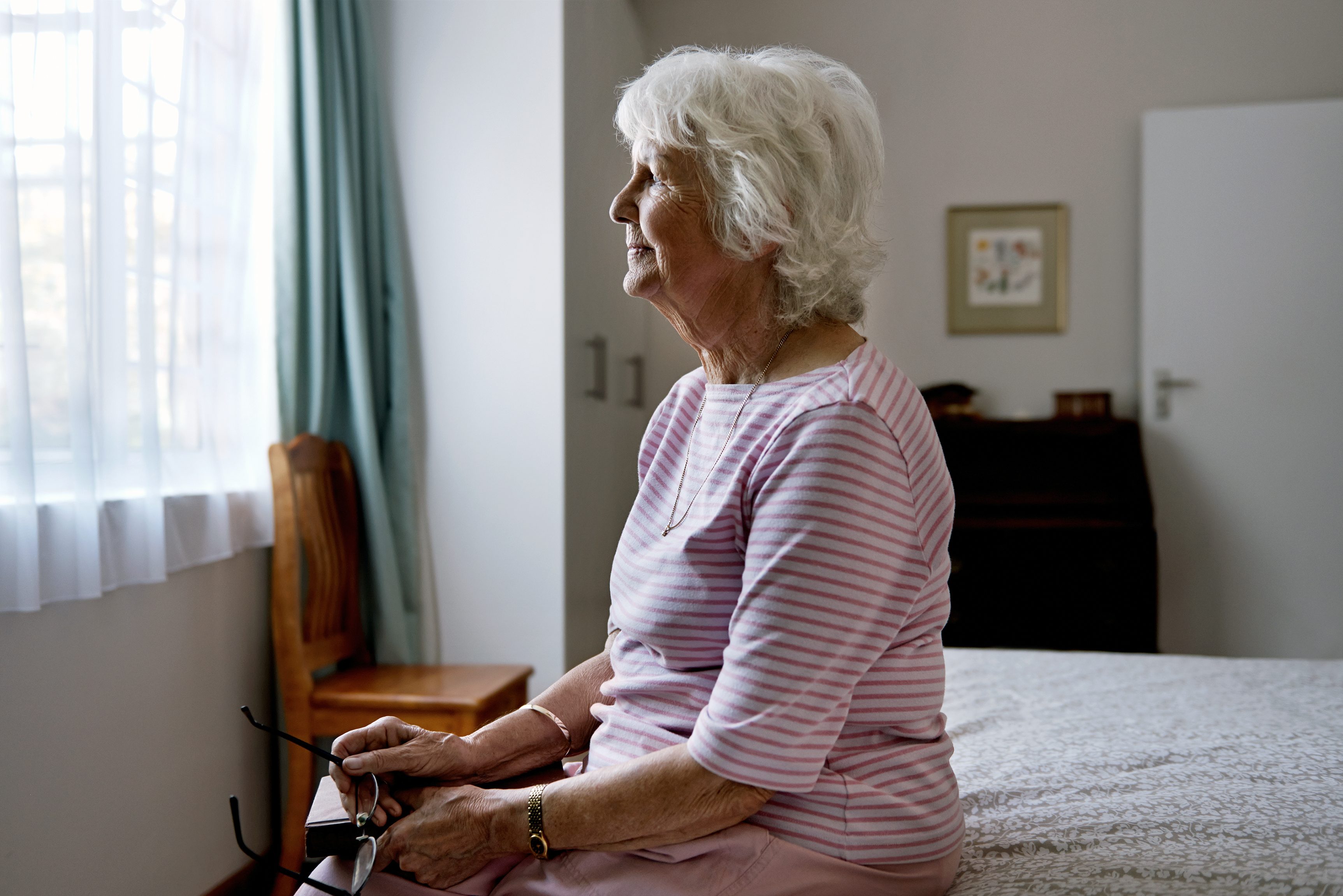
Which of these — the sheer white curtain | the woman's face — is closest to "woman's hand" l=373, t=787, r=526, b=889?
the woman's face

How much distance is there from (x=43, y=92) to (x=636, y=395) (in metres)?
2.44

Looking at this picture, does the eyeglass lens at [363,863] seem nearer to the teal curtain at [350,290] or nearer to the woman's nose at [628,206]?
the woman's nose at [628,206]

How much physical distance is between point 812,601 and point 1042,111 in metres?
3.78

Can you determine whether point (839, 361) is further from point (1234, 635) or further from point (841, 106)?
point (1234, 635)

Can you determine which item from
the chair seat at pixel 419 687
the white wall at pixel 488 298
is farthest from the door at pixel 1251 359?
the chair seat at pixel 419 687

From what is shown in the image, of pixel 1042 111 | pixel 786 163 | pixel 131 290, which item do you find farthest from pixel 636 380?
pixel 786 163

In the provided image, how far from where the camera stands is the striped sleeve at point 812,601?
32.8 inches

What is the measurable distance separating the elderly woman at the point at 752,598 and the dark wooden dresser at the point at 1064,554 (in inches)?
98.1

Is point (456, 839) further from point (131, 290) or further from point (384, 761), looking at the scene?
point (131, 290)

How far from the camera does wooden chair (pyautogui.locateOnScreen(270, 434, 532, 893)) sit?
7.25ft

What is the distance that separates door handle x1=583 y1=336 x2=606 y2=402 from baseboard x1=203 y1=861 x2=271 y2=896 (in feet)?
4.91

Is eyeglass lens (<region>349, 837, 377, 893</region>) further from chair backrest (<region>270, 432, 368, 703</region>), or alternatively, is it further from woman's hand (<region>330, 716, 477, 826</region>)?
chair backrest (<region>270, 432, 368, 703</region>)

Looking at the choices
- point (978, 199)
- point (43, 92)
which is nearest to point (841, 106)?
point (43, 92)

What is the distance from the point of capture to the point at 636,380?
390cm
